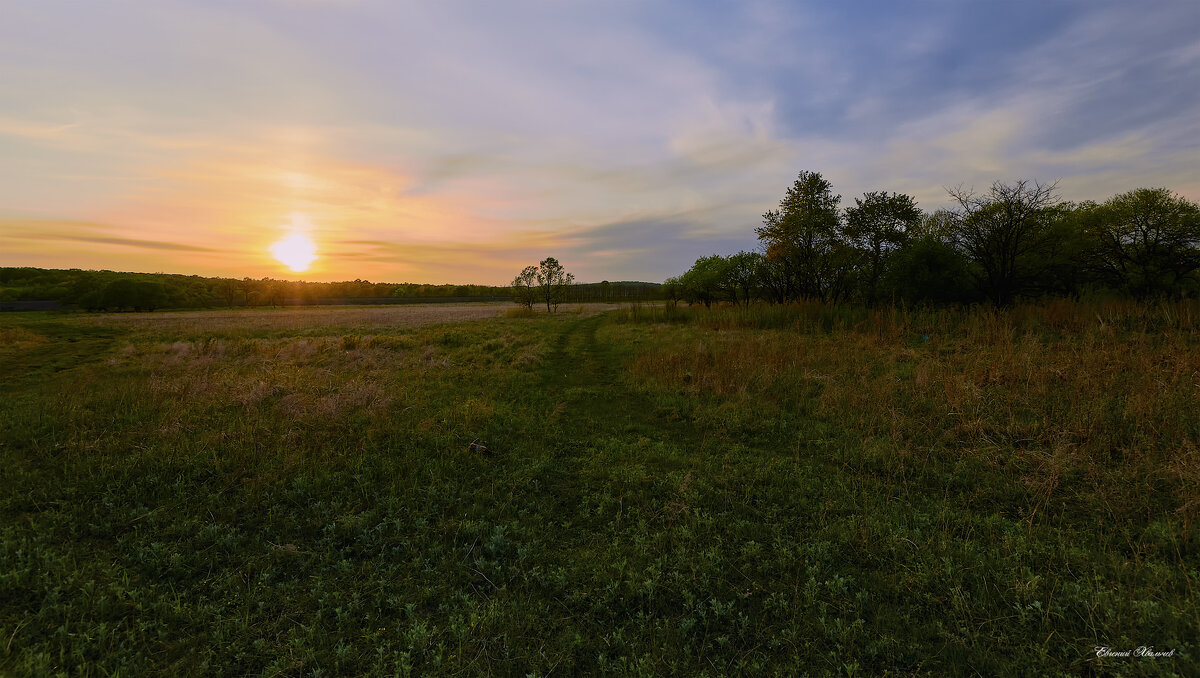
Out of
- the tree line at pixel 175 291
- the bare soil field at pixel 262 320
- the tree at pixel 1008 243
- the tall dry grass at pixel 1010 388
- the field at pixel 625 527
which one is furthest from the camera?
the tree line at pixel 175 291

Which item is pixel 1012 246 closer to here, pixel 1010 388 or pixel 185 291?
pixel 1010 388

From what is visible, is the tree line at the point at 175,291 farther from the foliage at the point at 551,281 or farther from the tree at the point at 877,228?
the tree at the point at 877,228

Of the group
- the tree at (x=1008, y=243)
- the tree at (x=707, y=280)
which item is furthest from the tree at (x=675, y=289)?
the tree at (x=1008, y=243)

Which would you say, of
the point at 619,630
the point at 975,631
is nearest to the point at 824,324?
the point at 975,631

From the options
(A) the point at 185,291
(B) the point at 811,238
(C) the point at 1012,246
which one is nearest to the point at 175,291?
(A) the point at 185,291

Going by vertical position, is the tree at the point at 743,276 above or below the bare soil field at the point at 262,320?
above

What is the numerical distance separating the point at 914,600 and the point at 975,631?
476mm

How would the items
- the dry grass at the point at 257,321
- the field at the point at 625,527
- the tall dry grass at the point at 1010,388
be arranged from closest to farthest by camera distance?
1. the field at the point at 625,527
2. the tall dry grass at the point at 1010,388
3. the dry grass at the point at 257,321

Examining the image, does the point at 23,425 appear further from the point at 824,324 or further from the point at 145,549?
the point at 824,324

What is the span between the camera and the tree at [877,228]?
29.8 m

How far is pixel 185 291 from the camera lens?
83.5 meters

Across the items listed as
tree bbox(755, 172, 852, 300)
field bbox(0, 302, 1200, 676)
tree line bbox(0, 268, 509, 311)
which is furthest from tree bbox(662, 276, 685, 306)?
tree line bbox(0, 268, 509, 311)

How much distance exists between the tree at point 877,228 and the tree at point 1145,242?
9466mm

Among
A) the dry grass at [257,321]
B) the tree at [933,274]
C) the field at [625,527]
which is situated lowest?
the field at [625,527]
